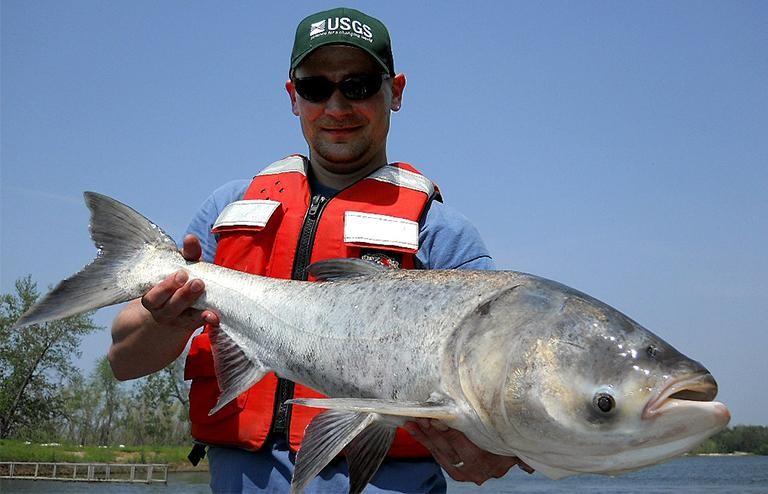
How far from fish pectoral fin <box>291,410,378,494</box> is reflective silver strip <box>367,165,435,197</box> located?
1929mm

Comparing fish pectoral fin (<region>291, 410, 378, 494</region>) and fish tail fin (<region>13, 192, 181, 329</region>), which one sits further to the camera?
fish tail fin (<region>13, 192, 181, 329</region>)

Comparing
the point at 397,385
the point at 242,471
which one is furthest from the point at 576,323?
the point at 242,471

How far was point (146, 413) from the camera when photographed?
64.4 m

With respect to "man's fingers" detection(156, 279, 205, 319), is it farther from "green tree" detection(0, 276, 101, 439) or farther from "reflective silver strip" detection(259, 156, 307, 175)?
"green tree" detection(0, 276, 101, 439)

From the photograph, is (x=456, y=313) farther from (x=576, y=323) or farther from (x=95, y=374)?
(x=95, y=374)

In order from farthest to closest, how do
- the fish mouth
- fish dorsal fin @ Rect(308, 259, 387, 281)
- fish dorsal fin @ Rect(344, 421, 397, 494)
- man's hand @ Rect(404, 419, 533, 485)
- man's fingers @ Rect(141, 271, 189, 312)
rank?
man's fingers @ Rect(141, 271, 189, 312) → fish dorsal fin @ Rect(308, 259, 387, 281) → fish dorsal fin @ Rect(344, 421, 397, 494) → man's hand @ Rect(404, 419, 533, 485) → the fish mouth

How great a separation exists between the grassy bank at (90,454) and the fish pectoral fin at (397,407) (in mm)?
40316

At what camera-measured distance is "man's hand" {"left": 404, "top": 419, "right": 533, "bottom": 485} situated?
3.22 m

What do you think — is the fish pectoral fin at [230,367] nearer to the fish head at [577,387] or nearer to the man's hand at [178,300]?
the man's hand at [178,300]

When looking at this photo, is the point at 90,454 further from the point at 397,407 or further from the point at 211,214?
the point at 397,407

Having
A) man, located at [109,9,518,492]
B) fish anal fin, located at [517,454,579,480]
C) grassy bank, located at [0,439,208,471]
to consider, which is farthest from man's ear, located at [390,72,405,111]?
grassy bank, located at [0,439,208,471]

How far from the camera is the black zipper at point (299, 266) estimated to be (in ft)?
13.4

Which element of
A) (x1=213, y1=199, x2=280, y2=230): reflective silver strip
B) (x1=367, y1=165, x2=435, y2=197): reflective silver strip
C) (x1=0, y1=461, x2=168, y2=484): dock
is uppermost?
(x1=367, y1=165, x2=435, y2=197): reflective silver strip

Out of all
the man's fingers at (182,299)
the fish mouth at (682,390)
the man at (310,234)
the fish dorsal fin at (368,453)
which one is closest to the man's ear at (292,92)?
the man at (310,234)
